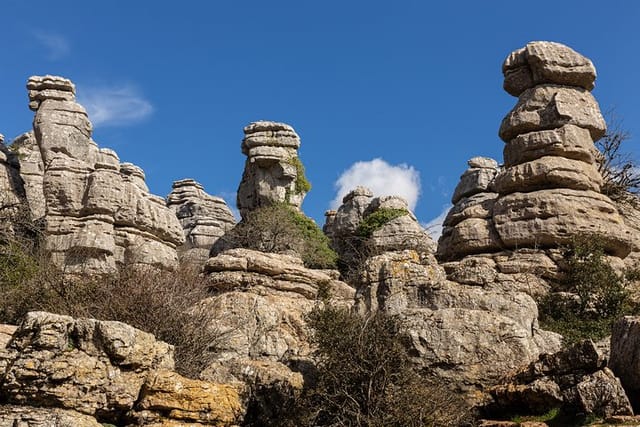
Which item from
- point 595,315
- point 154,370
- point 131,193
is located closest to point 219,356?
point 154,370

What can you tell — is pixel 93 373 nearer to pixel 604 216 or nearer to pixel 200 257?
pixel 604 216

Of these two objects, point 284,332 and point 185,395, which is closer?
point 185,395

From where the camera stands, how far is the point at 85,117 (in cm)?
3281

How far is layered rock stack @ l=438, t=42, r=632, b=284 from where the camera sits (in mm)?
20594

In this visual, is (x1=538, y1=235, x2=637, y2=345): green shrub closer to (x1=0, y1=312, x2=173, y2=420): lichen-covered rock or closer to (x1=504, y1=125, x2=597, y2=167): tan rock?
(x1=504, y1=125, x2=597, y2=167): tan rock

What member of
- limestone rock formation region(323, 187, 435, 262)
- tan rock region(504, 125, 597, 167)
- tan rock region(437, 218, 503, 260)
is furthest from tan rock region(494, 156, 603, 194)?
limestone rock formation region(323, 187, 435, 262)

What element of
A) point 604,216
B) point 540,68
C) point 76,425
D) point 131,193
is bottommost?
point 76,425

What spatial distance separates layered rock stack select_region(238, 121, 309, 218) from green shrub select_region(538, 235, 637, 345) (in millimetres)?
20624

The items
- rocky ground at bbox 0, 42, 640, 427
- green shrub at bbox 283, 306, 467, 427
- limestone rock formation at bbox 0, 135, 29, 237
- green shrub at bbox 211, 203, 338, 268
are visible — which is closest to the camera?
rocky ground at bbox 0, 42, 640, 427

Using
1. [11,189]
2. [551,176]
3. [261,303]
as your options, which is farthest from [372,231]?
[261,303]

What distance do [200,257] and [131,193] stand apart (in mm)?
12978

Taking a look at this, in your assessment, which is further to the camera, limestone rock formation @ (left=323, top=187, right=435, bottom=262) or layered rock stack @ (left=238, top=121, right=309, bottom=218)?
layered rock stack @ (left=238, top=121, right=309, bottom=218)

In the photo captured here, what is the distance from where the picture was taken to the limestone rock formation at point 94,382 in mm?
8781

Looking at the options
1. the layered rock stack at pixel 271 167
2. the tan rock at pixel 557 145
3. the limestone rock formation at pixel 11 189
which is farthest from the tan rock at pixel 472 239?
the layered rock stack at pixel 271 167
